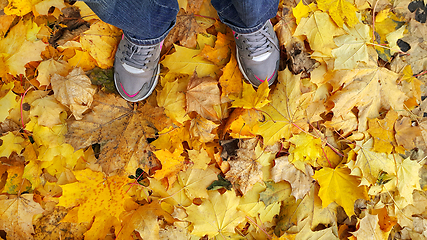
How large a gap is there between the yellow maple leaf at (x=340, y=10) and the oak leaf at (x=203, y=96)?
699mm

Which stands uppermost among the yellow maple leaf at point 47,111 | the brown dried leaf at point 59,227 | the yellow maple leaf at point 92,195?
the yellow maple leaf at point 47,111

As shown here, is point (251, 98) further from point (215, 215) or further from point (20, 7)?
point (20, 7)

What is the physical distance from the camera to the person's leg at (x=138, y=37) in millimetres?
778

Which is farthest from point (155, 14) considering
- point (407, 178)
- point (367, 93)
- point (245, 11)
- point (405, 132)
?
point (407, 178)

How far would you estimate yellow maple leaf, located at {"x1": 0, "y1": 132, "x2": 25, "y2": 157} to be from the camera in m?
1.23

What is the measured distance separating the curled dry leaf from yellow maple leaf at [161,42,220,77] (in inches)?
16.3

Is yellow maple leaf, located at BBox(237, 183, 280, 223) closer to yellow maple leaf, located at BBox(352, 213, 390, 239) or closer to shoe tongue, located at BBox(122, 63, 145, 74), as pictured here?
yellow maple leaf, located at BBox(352, 213, 390, 239)

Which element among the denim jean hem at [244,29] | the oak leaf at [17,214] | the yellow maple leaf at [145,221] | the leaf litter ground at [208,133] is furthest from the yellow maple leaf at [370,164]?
the oak leaf at [17,214]

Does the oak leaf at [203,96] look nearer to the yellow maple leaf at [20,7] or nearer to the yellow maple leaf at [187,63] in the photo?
the yellow maple leaf at [187,63]

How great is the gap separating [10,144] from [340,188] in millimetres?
1717

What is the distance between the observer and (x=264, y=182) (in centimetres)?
134

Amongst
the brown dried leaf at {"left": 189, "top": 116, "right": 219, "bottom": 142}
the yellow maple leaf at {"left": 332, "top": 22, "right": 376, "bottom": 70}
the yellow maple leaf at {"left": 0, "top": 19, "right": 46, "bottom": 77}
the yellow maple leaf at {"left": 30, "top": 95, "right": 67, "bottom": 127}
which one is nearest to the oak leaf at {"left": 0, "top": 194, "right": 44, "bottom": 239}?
the yellow maple leaf at {"left": 30, "top": 95, "right": 67, "bottom": 127}

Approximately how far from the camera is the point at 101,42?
131 centimetres

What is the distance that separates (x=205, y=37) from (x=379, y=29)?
987 mm
